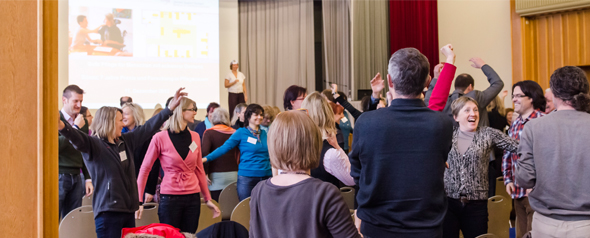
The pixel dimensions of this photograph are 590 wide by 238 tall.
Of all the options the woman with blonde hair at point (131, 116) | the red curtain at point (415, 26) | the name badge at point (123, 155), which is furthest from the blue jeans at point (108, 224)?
the red curtain at point (415, 26)

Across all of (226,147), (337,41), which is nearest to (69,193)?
(226,147)

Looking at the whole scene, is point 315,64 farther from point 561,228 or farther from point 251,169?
point 561,228

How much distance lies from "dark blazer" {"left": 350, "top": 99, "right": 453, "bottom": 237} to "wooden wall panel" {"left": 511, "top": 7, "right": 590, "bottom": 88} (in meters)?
7.42

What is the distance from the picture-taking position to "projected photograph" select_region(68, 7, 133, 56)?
7.29 meters

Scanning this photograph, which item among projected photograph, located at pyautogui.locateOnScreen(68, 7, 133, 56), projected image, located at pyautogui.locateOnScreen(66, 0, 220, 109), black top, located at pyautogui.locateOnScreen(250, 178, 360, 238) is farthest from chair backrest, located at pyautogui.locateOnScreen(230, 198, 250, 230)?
projected photograph, located at pyautogui.locateOnScreen(68, 7, 133, 56)

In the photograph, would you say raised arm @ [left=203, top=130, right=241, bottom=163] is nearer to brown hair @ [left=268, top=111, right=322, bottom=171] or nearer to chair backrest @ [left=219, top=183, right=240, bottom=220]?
chair backrest @ [left=219, top=183, right=240, bottom=220]

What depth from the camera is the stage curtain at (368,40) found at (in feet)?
29.8

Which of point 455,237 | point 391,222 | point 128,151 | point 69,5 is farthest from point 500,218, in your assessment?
point 69,5

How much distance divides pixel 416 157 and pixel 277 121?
0.54 metres

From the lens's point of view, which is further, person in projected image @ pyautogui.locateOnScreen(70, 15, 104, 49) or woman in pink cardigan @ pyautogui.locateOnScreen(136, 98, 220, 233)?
person in projected image @ pyautogui.locateOnScreen(70, 15, 104, 49)

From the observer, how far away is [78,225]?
2791mm

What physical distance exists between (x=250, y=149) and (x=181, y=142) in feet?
2.69

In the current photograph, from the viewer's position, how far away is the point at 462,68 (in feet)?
29.2

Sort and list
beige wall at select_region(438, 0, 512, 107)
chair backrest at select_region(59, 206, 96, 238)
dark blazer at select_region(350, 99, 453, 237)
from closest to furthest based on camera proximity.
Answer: dark blazer at select_region(350, 99, 453, 237)
chair backrest at select_region(59, 206, 96, 238)
beige wall at select_region(438, 0, 512, 107)
